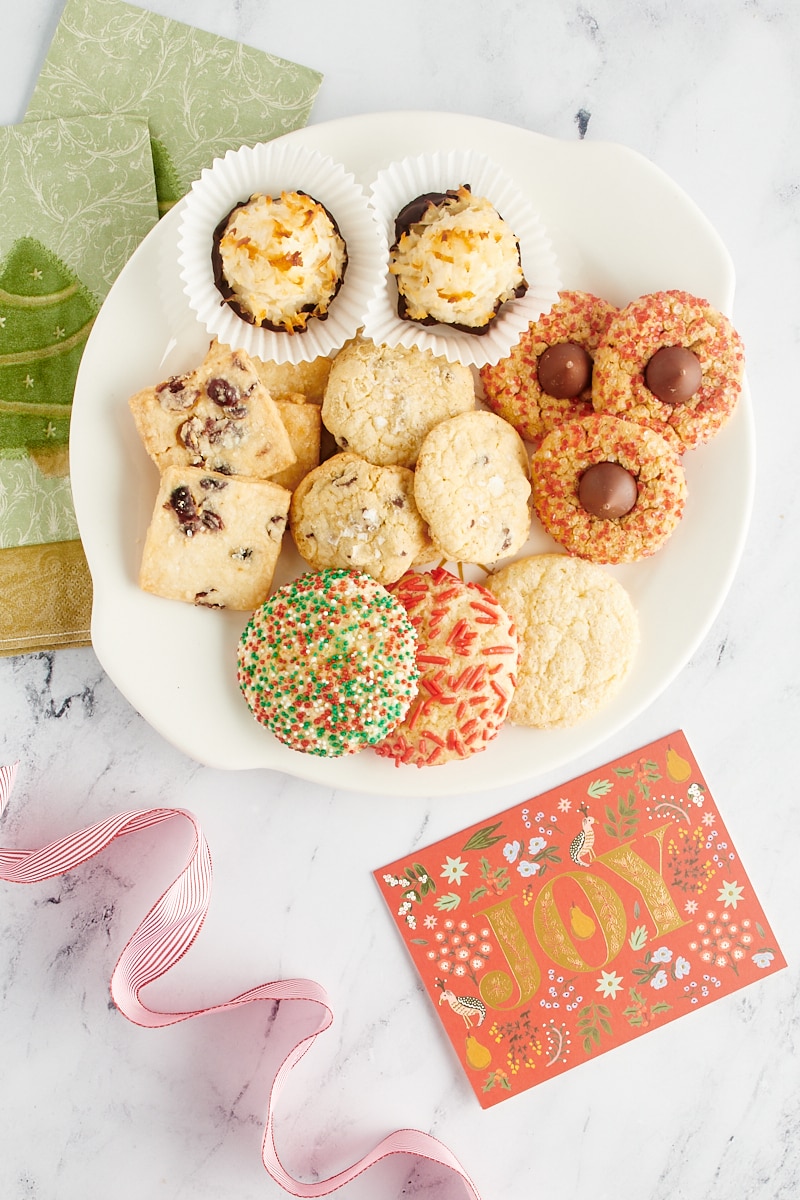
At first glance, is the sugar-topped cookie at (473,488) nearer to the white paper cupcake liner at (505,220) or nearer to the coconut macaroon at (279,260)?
the white paper cupcake liner at (505,220)

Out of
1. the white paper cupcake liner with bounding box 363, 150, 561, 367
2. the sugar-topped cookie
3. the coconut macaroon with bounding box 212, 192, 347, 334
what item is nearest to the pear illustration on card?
the coconut macaroon with bounding box 212, 192, 347, 334

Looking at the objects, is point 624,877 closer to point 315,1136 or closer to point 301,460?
point 315,1136

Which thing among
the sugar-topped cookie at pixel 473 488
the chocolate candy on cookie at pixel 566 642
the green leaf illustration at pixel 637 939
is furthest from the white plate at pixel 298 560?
the green leaf illustration at pixel 637 939

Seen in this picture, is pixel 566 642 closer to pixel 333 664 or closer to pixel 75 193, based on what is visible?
pixel 333 664

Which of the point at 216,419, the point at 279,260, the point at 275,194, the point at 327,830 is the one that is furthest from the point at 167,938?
the point at 275,194

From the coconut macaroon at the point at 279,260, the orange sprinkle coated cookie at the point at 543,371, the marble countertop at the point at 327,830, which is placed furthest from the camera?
the marble countertop at the point at 327,830

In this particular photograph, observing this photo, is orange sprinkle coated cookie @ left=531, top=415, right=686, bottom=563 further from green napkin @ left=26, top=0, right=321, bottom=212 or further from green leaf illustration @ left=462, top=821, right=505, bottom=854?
green napkin @ left=26, top=0, right=321, bottom=212
